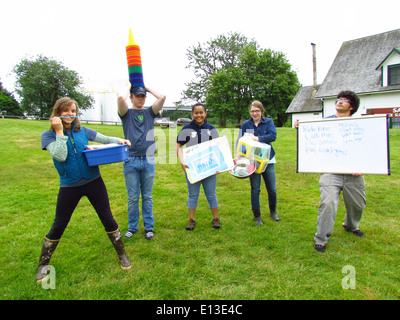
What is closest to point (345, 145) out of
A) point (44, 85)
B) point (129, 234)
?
point (129, 234)

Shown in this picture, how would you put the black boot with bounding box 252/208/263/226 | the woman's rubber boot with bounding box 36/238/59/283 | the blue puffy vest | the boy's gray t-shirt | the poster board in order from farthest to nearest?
1. the black boot with bounding box 252/208/263/226
2. the poster board
3. the boy's gray t-shirt
4. the woman's rubber boot with bounding box 36/238/59/283
5. the blue puffy vest

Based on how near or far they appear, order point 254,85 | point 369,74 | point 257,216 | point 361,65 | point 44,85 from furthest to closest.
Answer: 1. point 44,85
2. point 254,85
3. point 361,65
4. point 369,74
5. point 257,216

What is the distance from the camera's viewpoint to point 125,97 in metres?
3.32

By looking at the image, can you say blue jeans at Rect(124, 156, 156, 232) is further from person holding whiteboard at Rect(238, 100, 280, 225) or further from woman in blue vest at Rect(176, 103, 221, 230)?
person holding whiteboard at Rect(238, 100, 280, 225)

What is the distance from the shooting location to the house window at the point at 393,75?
20703 mm

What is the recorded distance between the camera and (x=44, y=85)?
129ft

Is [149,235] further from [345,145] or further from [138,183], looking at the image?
[345,145]

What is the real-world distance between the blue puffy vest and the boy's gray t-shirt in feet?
2.65

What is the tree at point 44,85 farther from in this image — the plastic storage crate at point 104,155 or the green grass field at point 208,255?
the plastic storage crate at point 104,155

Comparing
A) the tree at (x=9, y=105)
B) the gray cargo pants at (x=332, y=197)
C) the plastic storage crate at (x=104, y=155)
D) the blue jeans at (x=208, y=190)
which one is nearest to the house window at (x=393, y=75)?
the gray cargo pants at (x=332, y=197)

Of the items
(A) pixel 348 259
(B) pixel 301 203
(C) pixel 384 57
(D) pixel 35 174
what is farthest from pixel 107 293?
(C) pixel 384 57

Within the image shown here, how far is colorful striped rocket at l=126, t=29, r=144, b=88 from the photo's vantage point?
337 cm

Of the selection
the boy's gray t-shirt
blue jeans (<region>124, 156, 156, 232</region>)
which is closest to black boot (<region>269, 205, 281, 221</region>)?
blue jeans (<region>124, 156, 156, 232</region>)

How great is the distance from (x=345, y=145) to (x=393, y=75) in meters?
23.7
